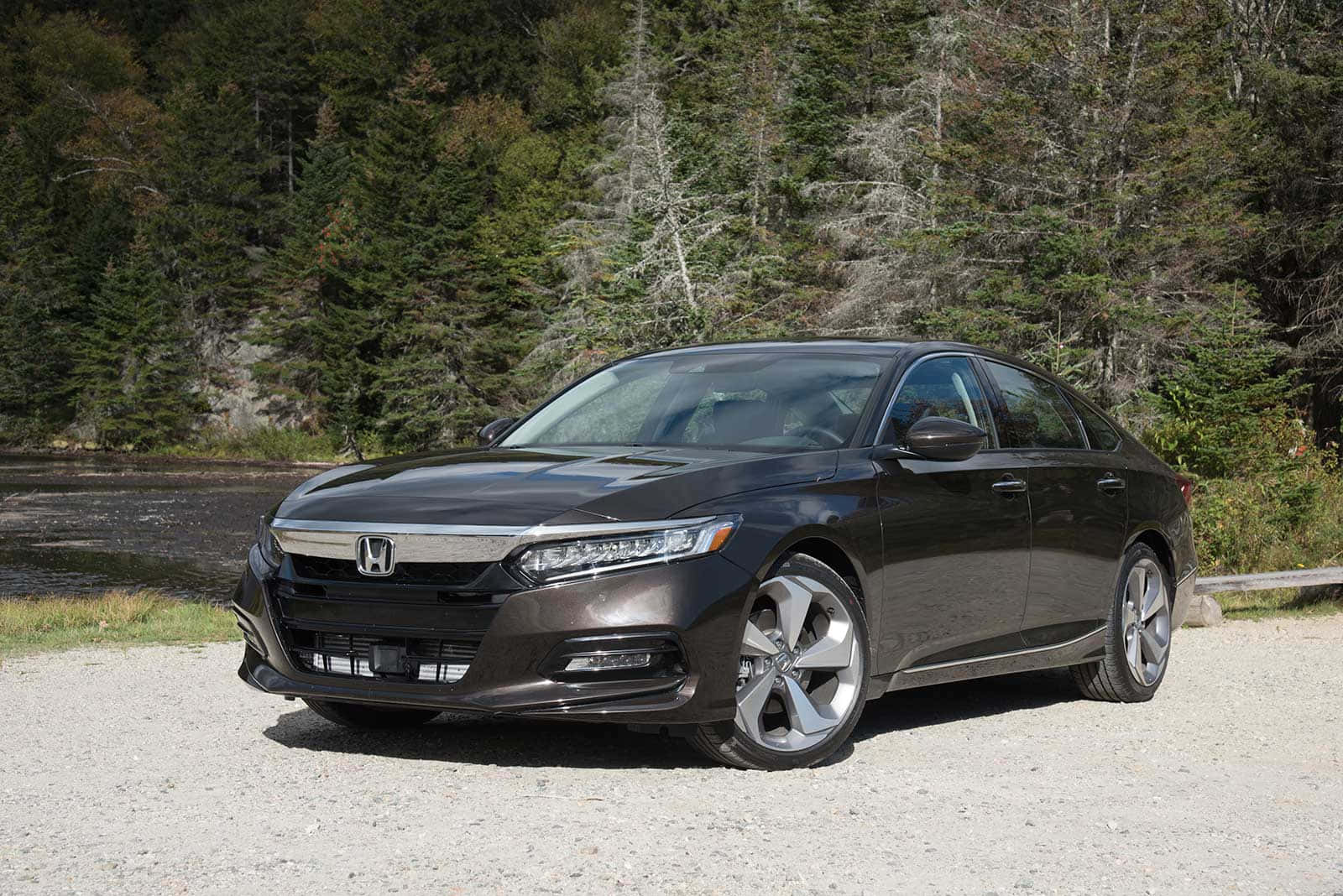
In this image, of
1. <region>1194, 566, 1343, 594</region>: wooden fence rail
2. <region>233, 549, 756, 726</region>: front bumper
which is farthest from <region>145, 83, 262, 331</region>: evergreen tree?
<region>233, 549, 756, 726</region>: front bumper

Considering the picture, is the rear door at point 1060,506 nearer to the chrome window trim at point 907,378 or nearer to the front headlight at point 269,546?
the chrome window trim at point 907,378

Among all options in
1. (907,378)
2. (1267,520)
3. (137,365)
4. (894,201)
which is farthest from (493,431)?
(137,365)

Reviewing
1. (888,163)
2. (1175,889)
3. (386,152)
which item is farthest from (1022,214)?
(386,152)

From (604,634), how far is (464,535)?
1.93ft

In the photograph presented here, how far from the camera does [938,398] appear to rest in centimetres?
670

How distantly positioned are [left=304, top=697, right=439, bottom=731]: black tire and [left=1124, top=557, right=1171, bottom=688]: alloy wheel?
364 cm

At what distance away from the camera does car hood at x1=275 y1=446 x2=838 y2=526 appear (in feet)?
17.0

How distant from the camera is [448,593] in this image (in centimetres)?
518

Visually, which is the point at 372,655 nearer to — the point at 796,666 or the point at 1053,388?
the point at 796,666

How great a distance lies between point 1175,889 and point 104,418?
2665 inches

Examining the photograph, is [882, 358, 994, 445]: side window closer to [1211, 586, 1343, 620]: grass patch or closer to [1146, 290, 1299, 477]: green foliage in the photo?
[1211, 586, 1343, 620]: grass patch

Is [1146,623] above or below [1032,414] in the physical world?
below

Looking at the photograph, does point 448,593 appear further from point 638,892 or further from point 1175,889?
point 1175,889

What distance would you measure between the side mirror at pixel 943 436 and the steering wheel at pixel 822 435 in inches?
11.3
